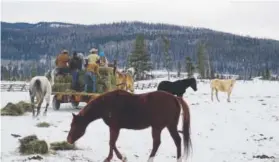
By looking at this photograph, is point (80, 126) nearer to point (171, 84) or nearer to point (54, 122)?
point (54, 122)

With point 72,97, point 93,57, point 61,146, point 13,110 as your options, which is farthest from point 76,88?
point 61,146

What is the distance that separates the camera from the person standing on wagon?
610 inches

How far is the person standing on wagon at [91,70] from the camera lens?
15.5 metres

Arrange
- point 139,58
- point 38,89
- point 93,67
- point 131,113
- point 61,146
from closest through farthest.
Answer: point 131,113, point 61,146, point 38,89, point 93,67, point 139,58

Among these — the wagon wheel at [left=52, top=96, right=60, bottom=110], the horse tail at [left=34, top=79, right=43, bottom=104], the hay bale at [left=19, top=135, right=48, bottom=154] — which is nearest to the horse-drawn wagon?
the wagon wheel at [left=52, top=96, right=60, bottom=110]

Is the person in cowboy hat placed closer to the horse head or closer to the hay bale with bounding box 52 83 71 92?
the hay bale with bounding box 52 83 71 92

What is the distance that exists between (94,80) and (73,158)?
28.4 feet

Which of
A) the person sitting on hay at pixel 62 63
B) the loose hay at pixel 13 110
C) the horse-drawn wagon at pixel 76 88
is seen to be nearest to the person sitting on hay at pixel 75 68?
the horse-drawn wagon at pixel 76 88

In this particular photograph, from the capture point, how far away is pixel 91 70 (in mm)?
15789

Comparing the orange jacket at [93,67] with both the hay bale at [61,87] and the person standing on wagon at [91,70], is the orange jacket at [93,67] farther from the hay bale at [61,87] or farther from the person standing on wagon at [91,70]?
Result: the hay bale at [61,87]

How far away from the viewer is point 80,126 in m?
7.17

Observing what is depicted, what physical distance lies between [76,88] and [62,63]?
3.66 ft

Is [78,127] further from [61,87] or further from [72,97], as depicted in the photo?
[61,87]

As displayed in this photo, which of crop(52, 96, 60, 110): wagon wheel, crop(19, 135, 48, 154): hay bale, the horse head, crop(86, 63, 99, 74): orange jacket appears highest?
crop(86, 63, 99, 74): orange jacket
